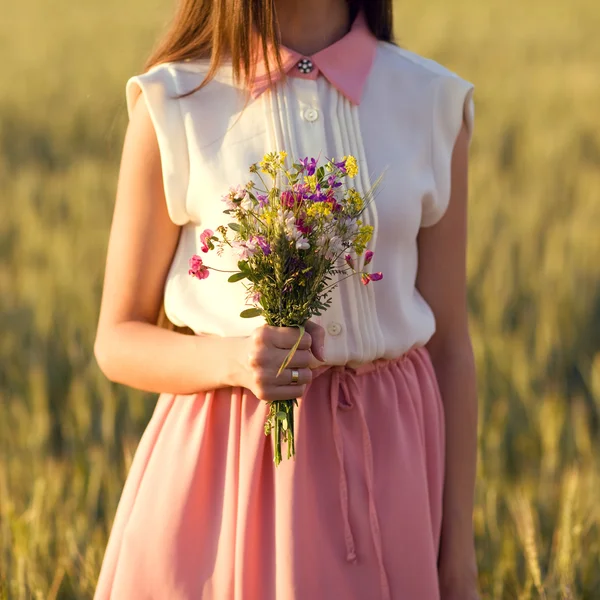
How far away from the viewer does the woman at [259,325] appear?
171 centimetres

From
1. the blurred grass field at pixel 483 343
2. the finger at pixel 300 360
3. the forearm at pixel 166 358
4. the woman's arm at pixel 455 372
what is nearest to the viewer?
the finger at pixel 300 360

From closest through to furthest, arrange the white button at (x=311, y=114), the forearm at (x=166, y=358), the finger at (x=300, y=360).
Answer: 1. the finger at (x=300, y=360)
2. the forearm at (x=166, y=358)
3. the white button at (x=311, y=114)

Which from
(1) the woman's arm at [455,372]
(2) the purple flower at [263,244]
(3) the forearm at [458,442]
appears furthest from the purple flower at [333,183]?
(3) the forearm at [458,442]

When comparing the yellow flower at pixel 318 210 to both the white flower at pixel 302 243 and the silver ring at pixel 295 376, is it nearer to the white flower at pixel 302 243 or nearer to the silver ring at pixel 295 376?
the white flower at pixel 302 243

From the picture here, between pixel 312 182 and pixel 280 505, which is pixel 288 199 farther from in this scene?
pixel 280 505

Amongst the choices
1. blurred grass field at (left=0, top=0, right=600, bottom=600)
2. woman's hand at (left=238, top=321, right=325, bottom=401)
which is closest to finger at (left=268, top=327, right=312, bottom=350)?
woman's hand at (left=238, top=321, right=325, bottom=401)

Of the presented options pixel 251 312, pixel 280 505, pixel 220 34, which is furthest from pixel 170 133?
pixel 280 505

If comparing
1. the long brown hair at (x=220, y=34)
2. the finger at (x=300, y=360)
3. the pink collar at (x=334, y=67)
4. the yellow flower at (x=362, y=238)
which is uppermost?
the long brown hair at (x=220, y=34)

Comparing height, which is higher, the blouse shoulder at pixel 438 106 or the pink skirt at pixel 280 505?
the blouse shoulder at pixel 438 106

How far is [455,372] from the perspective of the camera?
6.61ft

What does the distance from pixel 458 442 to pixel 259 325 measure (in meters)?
0.48

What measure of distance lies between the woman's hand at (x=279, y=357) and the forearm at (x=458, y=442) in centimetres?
50

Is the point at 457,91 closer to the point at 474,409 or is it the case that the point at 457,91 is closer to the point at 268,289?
the point at 474,409

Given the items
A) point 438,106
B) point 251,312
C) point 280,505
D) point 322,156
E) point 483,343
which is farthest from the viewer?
point 483,343
